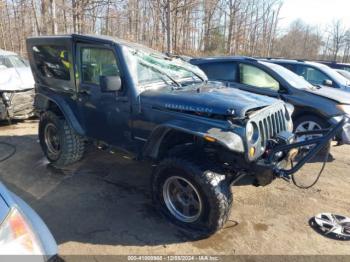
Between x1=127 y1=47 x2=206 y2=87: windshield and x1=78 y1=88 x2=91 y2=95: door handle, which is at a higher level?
x1=127 y1=47 x2=206 y2=87: windshield

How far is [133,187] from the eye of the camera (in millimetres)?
4391

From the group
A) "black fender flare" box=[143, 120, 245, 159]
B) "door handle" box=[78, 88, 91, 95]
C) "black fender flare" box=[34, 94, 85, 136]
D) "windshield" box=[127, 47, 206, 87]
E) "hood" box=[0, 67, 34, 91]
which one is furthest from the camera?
"hood" box=[0, 67, 34, 91]

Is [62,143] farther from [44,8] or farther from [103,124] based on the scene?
[44,8]

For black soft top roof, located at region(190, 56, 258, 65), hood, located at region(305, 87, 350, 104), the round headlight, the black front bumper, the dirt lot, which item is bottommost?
the dirt lot

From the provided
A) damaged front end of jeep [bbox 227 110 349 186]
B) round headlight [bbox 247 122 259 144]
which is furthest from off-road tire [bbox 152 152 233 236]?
round headlight [bbox 247 122 259 144]

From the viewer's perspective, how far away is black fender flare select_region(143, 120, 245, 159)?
115 inches

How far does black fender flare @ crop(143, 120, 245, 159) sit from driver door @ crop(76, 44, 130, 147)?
56cm

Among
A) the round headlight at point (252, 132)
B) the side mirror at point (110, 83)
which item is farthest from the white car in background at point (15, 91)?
the round headlight at point (252, 132)

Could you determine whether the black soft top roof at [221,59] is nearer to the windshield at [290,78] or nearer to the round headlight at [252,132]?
the windshield at [290,78]

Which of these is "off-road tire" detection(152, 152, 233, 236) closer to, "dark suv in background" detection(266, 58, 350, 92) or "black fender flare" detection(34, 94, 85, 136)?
"black fender flare" detection(34, 94, 85, 136)

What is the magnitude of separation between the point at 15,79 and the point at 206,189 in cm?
640

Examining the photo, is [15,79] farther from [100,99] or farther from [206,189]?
[206,189]

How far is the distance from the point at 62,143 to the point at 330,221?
12.3 feet

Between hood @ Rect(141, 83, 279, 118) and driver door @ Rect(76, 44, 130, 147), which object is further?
driver door @ Rect(76, 44, 130, 147)
